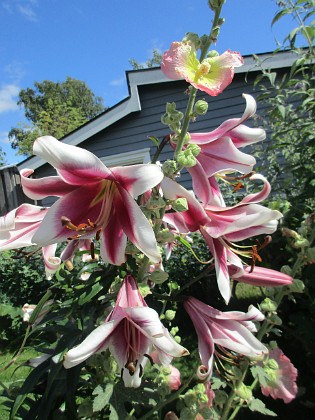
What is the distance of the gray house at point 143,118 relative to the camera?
7.40m

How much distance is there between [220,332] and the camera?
92 cm

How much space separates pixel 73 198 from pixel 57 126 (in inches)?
1202

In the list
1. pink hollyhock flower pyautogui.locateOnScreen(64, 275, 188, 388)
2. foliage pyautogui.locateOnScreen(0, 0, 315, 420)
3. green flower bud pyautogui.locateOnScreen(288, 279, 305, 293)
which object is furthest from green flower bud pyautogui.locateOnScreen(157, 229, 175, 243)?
green flower bud pyautogui.locateOnScreen(288, 279, 305, 293)

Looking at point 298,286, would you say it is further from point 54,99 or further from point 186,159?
point 54,99

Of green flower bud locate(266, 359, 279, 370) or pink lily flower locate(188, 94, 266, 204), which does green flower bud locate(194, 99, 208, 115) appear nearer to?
pink lily flower locate(188, 94, 266, 204)

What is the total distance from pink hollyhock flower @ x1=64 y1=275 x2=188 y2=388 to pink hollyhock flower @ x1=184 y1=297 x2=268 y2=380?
154 millimetres

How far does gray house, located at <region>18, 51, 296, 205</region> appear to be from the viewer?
291 inches

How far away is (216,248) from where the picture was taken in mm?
891

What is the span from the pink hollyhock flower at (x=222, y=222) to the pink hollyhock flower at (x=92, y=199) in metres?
0.10

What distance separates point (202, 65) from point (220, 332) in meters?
0.61

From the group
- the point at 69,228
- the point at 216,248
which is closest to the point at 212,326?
the point at 216,248

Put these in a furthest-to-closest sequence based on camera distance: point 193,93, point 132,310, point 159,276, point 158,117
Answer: point 158,117 → point 159,276 → point 193,93 → point 132,310

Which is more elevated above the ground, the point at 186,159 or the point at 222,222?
the point at 186,159

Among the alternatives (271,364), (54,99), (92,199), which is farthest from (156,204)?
(54,99)
